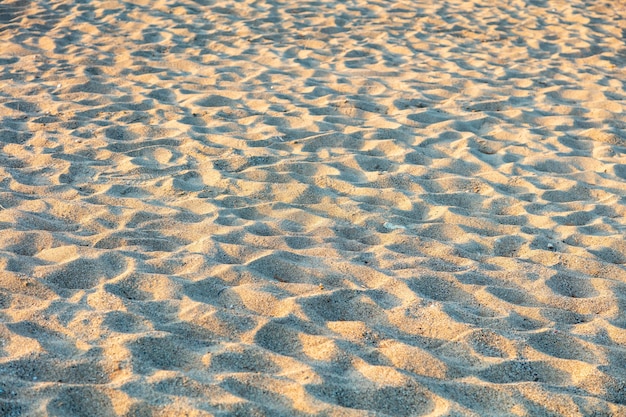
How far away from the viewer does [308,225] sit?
383 centimetres

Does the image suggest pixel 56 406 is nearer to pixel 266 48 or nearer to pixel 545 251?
pixel 545 251

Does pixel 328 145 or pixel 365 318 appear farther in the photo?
pixel 328 145

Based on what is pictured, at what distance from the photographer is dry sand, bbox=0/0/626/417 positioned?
8.41 ft

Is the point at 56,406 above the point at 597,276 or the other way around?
above

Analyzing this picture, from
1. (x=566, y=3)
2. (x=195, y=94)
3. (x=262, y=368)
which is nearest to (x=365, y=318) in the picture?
(x=262, y=368)

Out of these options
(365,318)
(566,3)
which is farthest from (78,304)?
(566,3)

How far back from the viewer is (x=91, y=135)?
4930 millimetres

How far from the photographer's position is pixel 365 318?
9.87ft

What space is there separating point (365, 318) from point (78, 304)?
1.19 metres

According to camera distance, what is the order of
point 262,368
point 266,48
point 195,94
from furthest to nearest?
point 266,48, point 195,94, point 262,368

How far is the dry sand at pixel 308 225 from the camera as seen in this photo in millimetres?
2562

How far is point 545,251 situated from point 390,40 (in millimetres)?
4265

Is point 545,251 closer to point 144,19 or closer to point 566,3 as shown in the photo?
point 144,19

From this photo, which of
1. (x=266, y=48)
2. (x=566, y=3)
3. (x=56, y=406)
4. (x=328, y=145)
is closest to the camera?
(x=56, y=406)
